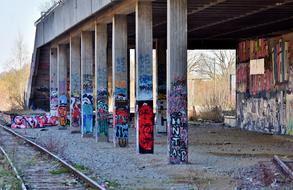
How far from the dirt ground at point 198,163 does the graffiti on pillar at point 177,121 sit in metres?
0.42

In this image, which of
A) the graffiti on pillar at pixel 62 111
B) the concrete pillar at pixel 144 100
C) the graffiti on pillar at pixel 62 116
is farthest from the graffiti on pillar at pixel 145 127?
the graffiti on pillar at pixel 62 116

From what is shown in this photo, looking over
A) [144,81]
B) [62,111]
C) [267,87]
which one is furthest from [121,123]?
[62,111]

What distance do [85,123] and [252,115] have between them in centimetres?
927

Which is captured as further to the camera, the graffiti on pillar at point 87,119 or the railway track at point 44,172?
the graffiti on pillar at point 87,119

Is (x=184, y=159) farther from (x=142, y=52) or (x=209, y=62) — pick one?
(x=209, y=62)

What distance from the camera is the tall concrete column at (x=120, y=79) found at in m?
26.5

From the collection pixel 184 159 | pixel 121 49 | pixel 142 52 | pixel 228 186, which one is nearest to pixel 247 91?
pixel 121 49

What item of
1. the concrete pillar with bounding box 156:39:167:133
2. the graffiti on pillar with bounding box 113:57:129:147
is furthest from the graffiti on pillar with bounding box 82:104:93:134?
the graffiti on pillar with bounding box 113:57:129:147

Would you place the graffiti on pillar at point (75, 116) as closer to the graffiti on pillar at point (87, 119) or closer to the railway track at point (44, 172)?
the graffiti on pillar at point (87, 119)

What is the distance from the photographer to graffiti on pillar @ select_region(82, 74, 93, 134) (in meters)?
33.8

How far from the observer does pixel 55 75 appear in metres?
45.7

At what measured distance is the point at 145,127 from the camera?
75.7ft

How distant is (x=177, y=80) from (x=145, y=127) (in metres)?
4.26

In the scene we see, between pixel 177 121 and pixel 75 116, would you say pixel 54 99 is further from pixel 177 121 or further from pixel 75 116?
pixel 177 121
